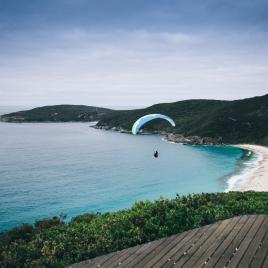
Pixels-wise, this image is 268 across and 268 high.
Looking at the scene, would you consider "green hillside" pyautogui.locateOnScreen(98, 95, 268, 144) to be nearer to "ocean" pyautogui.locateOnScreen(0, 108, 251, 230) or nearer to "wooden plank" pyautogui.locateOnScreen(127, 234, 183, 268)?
"ocean" pyautogui.locateOnScreen(0, 108, 251, 230)

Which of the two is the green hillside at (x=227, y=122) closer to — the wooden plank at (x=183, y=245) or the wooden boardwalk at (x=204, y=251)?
the wooden boardwalk at (x=204, y=251)

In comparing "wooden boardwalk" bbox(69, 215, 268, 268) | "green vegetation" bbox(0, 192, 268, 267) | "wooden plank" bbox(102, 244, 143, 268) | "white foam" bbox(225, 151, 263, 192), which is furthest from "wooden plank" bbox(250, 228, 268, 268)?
"white foam" bbox(225, 151, 263, 192)

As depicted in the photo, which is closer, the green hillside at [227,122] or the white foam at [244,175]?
the white foam at [244,175]

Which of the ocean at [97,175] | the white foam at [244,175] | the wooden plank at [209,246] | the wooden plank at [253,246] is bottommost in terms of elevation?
the ocean at [97,175]

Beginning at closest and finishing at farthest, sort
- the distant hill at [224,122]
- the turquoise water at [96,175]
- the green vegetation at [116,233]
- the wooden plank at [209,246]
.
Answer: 1. the wooden plank at [209,246]
2. the green vegetation at [116,233]
3. the turquoise water at [96,175]
4. the distant hill at [224,122]

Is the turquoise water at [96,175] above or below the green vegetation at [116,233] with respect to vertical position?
below

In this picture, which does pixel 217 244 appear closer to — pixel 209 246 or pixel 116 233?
pixel 209 246

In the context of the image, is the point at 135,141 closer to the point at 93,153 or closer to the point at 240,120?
the point at 93,153

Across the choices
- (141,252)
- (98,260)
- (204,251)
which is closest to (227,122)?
(204,251)

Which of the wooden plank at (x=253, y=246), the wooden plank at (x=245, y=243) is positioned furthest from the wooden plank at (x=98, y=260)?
the wooden plank at (x=253, y=246)
